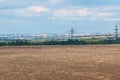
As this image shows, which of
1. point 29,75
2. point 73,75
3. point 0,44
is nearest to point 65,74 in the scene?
point 73,75

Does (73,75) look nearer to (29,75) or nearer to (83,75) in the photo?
(83,75)

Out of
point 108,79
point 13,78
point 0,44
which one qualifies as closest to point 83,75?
point 108,79

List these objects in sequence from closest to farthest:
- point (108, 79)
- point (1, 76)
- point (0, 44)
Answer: point (108, 79) → point (1, 76) → point (0, 44)

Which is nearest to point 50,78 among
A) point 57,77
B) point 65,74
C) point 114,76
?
point 57,77

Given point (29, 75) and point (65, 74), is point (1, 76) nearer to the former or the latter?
point (29, 75)

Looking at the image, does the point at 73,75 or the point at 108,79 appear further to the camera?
the point at 73,75

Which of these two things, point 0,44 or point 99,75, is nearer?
point 99,75

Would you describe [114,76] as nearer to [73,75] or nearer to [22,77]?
[73,75]

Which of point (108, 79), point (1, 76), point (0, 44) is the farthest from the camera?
point (0, 44)
